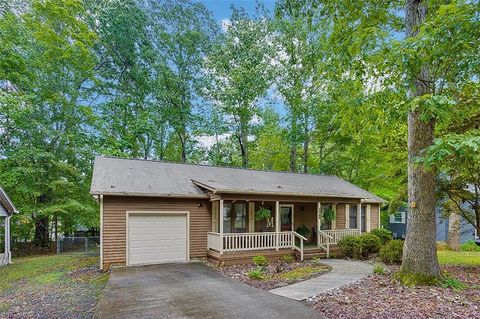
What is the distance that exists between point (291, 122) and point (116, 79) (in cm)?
1324

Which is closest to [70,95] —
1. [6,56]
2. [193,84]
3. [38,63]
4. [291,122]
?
[38,63]

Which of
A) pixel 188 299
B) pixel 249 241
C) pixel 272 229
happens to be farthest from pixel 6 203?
pixel 272 229

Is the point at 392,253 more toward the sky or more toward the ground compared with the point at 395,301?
more toward the ground

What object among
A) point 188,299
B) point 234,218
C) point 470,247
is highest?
point 234,218

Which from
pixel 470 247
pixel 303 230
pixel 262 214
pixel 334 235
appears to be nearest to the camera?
pixel 262 214

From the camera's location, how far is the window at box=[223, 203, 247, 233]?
12367 mm

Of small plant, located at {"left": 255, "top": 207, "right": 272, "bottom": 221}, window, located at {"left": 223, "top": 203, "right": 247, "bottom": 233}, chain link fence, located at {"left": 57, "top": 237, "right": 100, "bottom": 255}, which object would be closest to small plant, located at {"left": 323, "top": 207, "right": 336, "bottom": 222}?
small plant, located at {"left": 255, "top": 207, "right": 272, "bottom": 221}

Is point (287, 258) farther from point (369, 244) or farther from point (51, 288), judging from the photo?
point (51, 288)

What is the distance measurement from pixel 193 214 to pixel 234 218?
1869mm

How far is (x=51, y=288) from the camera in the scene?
8.02 m

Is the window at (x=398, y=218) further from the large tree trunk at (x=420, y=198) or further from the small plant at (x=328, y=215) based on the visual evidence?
the large tree trunk at (x=420, y=198)

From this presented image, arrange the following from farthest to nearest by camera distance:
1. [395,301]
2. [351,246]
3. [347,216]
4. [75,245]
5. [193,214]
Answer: [75,245], [347,216], [351,246], [193,214], [395,301]

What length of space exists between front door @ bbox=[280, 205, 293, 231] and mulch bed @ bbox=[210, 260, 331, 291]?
2.28 meters

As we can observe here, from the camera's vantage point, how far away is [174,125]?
74.4ft
